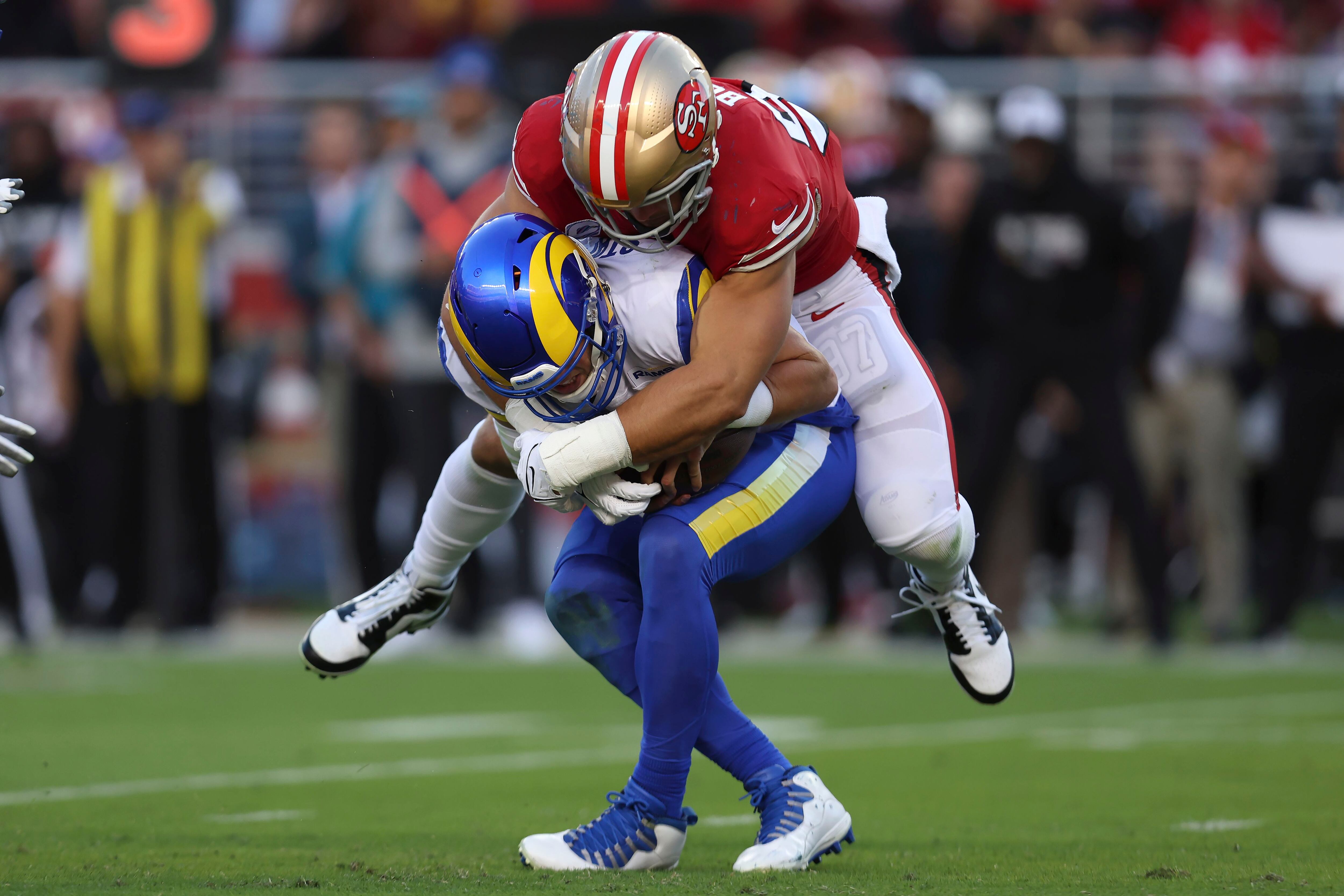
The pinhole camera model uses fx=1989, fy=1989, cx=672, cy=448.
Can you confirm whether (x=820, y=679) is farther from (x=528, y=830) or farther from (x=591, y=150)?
(x=591, y=150)

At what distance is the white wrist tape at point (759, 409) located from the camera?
3.84m

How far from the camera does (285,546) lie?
37.4 feet

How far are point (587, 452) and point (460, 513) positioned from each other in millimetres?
846

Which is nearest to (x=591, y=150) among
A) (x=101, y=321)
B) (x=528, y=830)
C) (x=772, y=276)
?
(x=772, y=276)

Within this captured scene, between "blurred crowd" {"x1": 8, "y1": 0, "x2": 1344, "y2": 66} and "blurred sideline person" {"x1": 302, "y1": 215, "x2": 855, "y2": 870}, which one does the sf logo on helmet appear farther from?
"blurred crowd" {"x1": 8, "y1": 0, "x2": 1344, "y2": 66}

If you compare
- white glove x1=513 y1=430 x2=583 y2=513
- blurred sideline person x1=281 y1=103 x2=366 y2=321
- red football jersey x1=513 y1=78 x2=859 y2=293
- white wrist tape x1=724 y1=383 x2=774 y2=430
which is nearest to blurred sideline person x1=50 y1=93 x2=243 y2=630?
blurred sideline person x1=281 y1=103 x2=366 y2=321

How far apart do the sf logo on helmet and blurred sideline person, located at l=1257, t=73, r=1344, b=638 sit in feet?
19.0

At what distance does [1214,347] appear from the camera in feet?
30.9

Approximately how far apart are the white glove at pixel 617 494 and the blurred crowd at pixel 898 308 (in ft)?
16.9

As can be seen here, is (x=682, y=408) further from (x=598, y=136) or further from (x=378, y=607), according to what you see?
(x=378, y=607)

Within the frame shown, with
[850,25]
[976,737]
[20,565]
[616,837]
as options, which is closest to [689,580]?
[616,837]

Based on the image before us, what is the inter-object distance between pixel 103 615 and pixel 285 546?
1797mm

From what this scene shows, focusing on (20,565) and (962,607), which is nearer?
(962,607)

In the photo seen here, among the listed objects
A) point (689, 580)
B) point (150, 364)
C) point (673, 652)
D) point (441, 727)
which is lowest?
point (441, 727)
